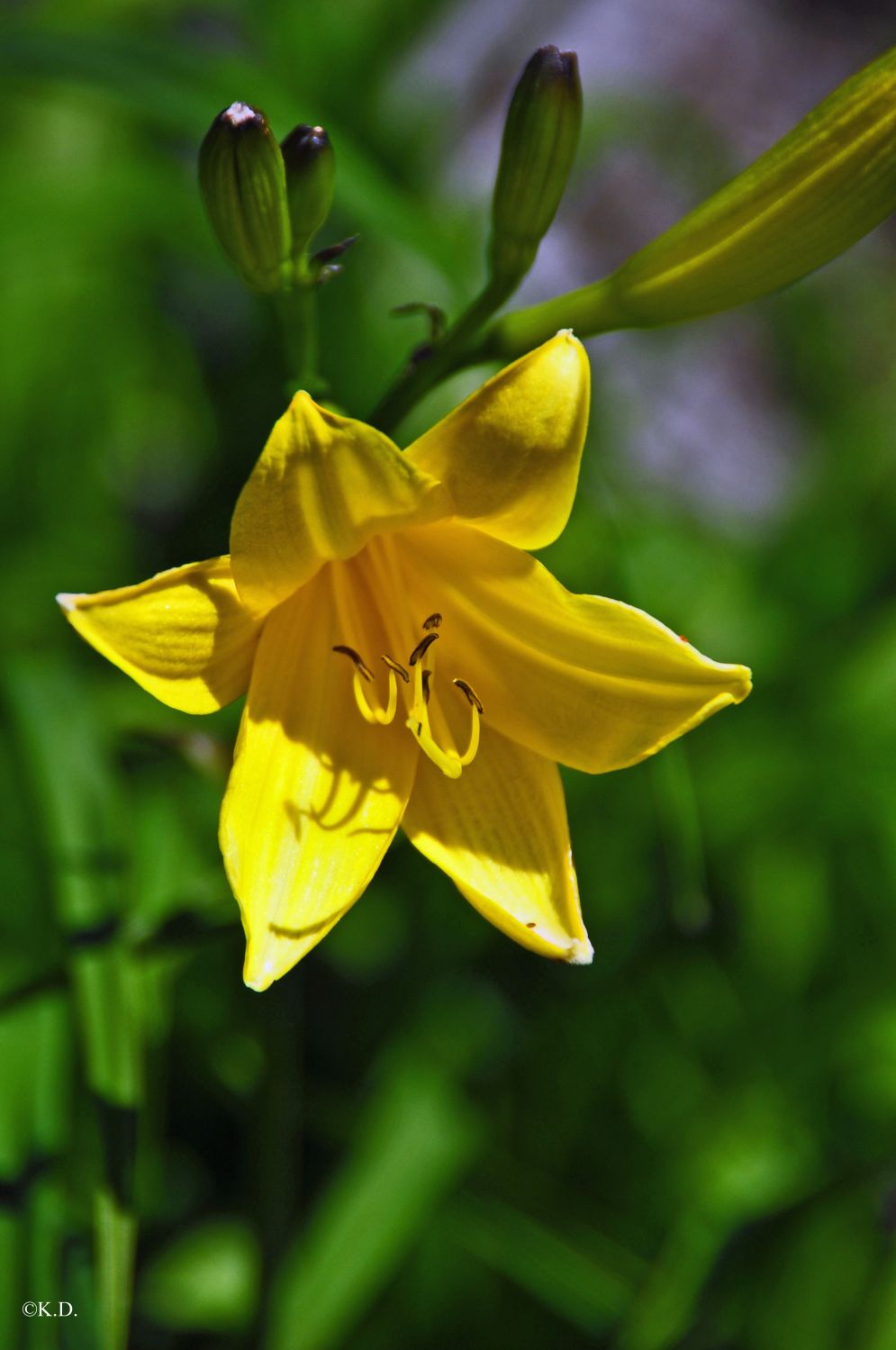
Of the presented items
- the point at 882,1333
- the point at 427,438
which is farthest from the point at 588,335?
the point at 882,1333

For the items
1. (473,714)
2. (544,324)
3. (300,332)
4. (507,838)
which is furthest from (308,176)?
(507,838)

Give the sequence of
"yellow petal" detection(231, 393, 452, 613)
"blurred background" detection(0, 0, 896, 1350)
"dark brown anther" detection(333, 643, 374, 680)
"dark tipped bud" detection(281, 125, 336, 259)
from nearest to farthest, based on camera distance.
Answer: "yellow petal" detection(231, 393, 452, 613), "dark tipped bud" detection(281, 125, 336, 259), "dark brown anther" detection(333, 643, 374, 680), "blurred background" detection(0, 0, 896, 1350)

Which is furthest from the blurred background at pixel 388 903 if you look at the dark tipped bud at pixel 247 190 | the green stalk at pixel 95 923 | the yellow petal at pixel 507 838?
the dark tipped bud at pixel 247 190

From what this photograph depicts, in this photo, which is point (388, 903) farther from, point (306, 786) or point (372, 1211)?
point (306, 786)

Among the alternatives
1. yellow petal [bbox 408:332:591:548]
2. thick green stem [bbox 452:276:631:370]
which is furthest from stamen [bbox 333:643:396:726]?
thick green stem [bbox 452:276:631:370]

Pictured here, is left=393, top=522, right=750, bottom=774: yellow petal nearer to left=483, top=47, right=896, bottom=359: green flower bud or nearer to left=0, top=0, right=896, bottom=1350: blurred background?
left=483, top=47, right=896, bottom=359: green flower bud

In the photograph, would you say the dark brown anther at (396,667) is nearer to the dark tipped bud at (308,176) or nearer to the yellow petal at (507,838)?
the yellow petal at (507,838)
